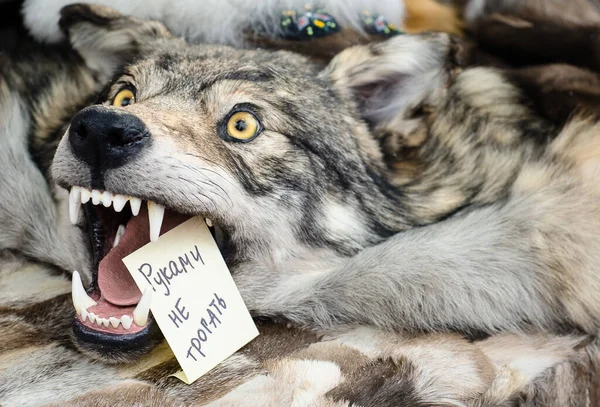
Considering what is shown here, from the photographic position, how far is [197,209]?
136 centimetres

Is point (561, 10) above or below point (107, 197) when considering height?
below

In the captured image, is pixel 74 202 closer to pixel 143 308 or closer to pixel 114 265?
pixel 114 265

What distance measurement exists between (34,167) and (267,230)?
0.75 meters

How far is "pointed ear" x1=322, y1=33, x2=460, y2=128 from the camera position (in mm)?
1691

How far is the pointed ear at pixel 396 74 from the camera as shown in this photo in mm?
1691

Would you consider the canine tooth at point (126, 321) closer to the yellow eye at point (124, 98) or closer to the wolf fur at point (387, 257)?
the wolf fur at point (387, 257)

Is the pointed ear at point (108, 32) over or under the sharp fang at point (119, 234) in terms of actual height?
over

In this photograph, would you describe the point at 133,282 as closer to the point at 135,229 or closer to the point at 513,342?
the point at 135,229

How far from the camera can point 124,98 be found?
5.39 ft

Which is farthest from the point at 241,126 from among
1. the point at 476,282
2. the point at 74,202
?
the point at 476,282

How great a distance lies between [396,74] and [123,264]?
89cm

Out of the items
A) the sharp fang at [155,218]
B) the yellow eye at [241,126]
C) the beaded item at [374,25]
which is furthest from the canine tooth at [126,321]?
the beaded item at [374,25]

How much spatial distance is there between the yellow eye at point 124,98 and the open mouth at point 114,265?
30cm

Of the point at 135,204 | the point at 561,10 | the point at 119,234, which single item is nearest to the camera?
the point at 135,204
